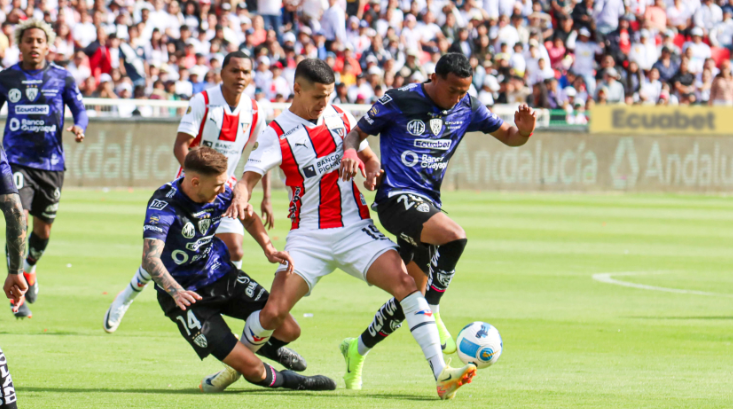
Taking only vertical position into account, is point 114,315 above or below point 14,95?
below

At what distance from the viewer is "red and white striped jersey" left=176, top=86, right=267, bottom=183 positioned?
8898 millimetres

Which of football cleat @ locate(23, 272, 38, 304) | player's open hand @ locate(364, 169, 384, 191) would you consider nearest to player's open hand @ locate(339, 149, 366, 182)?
player's open hand @ locate(364, 169, 384, 191)

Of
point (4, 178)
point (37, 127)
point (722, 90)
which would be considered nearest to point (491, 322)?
point (37, 127)

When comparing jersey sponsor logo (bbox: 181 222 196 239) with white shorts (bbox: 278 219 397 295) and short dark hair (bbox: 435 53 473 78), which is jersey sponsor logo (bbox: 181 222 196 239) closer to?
white shorts (bbox: 278 219 397 295)

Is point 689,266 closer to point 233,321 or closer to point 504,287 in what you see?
point 504,287

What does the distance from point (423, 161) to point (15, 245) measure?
2.71 meters

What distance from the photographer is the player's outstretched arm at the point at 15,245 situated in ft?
16.2

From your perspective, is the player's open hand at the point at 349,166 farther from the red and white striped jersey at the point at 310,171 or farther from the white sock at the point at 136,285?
the white sock at the point at 136,285

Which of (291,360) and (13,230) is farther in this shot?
(291,360)

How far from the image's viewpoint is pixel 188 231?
6137 millimetres

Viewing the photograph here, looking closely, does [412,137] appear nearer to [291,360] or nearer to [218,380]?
[291,360]

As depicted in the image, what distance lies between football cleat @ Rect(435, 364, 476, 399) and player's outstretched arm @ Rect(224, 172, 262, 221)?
57.5 inches

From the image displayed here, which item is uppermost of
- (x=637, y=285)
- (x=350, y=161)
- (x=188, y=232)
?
(x=350, y=161)

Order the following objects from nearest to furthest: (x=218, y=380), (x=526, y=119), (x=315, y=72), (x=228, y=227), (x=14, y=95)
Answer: (x=218, y=380)
(x=315, y=72)
(x=526, y=119)
(x=228, y=227)
(x=14, y=95)
